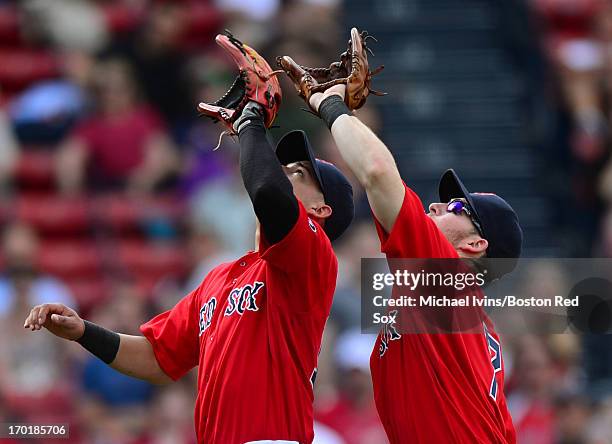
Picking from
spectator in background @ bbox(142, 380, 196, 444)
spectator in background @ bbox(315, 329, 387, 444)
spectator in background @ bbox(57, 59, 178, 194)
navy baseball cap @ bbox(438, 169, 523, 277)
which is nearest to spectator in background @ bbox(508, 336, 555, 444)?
spectator in background @ bbox(315, 329, 387, 444)

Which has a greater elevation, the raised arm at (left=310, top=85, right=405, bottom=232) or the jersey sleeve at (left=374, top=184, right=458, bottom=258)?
the raised arm at (left=310, top=85, right=405, bottom=232)

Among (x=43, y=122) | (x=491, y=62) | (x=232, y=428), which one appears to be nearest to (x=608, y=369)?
(x=491, y=62)

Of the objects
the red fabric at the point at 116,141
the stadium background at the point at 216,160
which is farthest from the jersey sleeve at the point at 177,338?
the red fabric at the point at 116,141

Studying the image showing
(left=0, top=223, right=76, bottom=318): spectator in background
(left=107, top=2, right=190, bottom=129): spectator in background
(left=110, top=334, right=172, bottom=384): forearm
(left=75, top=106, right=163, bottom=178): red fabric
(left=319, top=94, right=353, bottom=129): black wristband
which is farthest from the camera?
(left=107, top=2, right=190, bottom=129): spectator in background

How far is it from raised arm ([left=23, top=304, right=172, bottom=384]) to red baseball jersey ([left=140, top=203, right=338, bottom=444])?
1.48 feet

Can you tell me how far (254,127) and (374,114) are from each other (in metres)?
5.03

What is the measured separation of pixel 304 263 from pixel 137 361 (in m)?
0.97

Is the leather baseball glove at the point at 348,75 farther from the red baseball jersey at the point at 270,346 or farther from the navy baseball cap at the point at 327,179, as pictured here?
the red baseball jersey at the point at 270,346

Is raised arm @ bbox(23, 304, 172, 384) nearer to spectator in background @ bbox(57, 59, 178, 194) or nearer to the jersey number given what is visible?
the jersey number

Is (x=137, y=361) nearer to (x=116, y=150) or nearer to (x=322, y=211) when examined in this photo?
(x=322, y=211)

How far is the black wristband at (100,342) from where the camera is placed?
493 cm

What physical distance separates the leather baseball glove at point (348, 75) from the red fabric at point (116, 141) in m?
4.51

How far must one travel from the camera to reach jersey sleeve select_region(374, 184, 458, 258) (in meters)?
4.32

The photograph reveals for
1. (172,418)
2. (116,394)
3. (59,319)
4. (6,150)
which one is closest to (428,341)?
(59,319)
